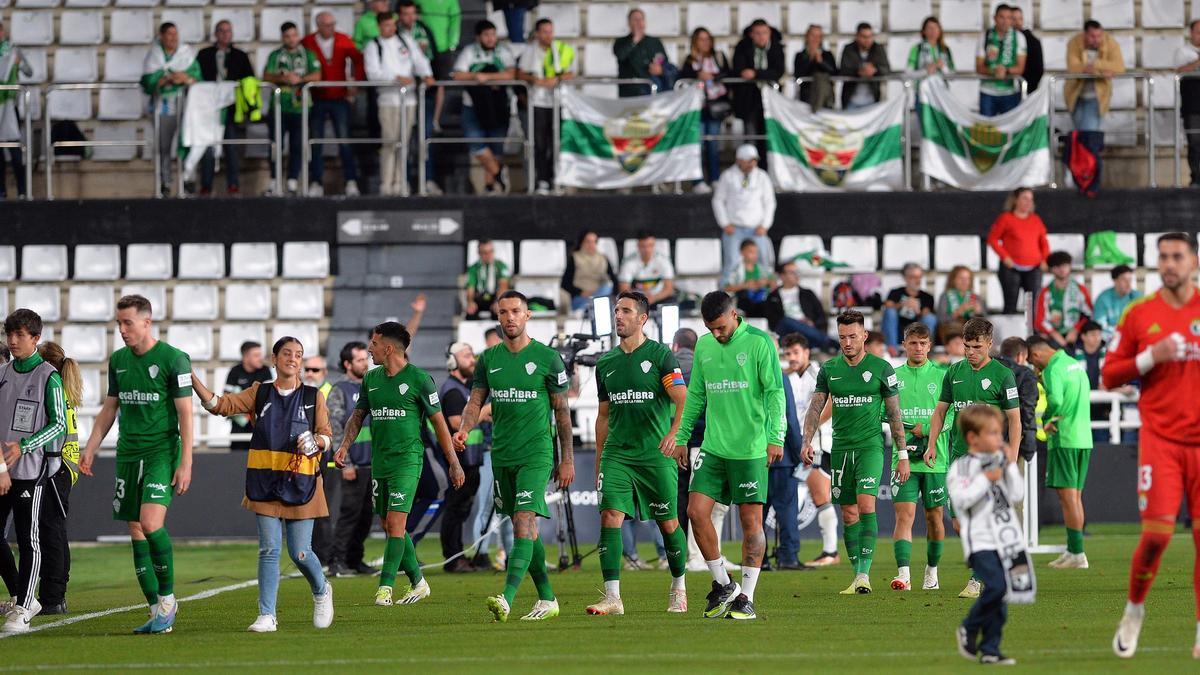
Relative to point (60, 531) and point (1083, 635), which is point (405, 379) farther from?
point (1083, 635)

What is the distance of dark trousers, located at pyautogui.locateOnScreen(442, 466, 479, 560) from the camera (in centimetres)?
1552

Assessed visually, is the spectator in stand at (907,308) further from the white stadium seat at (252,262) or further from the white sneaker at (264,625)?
the white sneaker at (264,625)

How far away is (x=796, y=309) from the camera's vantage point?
64.4 ft

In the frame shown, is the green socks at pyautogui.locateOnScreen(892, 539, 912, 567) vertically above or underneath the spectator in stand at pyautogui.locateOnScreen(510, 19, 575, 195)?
underneath

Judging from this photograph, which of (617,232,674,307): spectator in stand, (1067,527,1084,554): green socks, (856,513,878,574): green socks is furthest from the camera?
(617,232,674,307): spectator in stand

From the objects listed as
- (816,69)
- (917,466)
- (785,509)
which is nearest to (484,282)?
(816,69)

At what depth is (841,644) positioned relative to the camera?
29.5ft

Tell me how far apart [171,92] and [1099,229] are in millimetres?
12228

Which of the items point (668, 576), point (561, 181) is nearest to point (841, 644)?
point (668, 576)

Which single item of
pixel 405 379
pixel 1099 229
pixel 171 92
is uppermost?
pixel 171 92

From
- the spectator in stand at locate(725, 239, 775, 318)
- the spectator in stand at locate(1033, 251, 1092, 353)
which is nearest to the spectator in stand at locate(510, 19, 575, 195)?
the spectator in stand at locate(725, 239, 775, 318)

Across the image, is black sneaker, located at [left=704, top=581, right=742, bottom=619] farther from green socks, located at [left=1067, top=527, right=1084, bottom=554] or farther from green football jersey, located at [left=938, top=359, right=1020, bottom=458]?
green socks, located at [left=1067, top=527, right=1084, bottom=554]

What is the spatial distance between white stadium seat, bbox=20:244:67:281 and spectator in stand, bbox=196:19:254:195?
81.2 inches

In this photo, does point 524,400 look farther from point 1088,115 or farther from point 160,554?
point 1088,115
